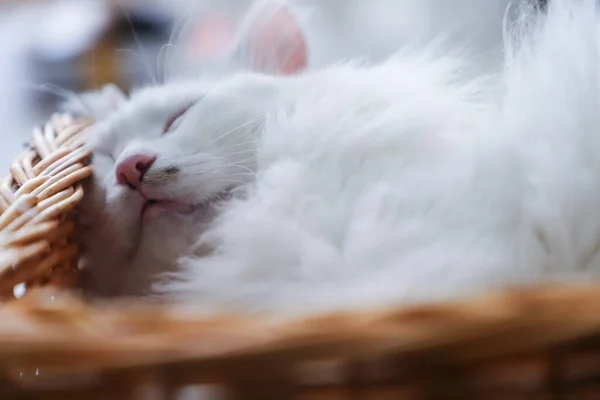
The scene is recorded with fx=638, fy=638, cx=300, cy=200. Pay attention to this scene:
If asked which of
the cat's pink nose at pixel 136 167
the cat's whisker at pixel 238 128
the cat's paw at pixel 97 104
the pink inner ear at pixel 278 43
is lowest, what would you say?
the cat's pink nose at pixel 136 167

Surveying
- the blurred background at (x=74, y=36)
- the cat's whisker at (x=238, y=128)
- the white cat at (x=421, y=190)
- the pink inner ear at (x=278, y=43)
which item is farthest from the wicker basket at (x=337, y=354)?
the blurred background at (x=74, y=36)

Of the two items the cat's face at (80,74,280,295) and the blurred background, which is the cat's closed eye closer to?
the cat's face at (80,74,280,295)

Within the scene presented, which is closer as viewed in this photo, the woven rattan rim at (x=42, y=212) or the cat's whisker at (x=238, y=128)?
the woven rattan rim at (x=42, y=212)

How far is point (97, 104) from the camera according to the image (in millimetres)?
994

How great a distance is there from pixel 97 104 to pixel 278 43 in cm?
32

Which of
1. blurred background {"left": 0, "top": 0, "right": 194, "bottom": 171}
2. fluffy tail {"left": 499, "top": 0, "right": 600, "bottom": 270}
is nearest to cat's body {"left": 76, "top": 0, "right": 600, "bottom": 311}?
fluffy tail {"left": 499, "top": 0, "right": 600, "bottom": 270}

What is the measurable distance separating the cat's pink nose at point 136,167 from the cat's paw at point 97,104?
257 mm

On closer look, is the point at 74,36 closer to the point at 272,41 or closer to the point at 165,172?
the point at 272,41

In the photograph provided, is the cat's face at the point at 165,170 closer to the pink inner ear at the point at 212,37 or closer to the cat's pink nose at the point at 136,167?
the cat's pink nose at the point at 136,167

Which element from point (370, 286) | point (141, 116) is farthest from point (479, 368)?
point (141, 116)

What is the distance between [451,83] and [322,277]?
32 centimetres

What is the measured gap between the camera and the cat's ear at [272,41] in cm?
86

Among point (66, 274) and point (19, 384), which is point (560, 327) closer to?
point (19, 384)

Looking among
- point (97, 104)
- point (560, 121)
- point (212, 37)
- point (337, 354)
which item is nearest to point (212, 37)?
point (212, 37)
